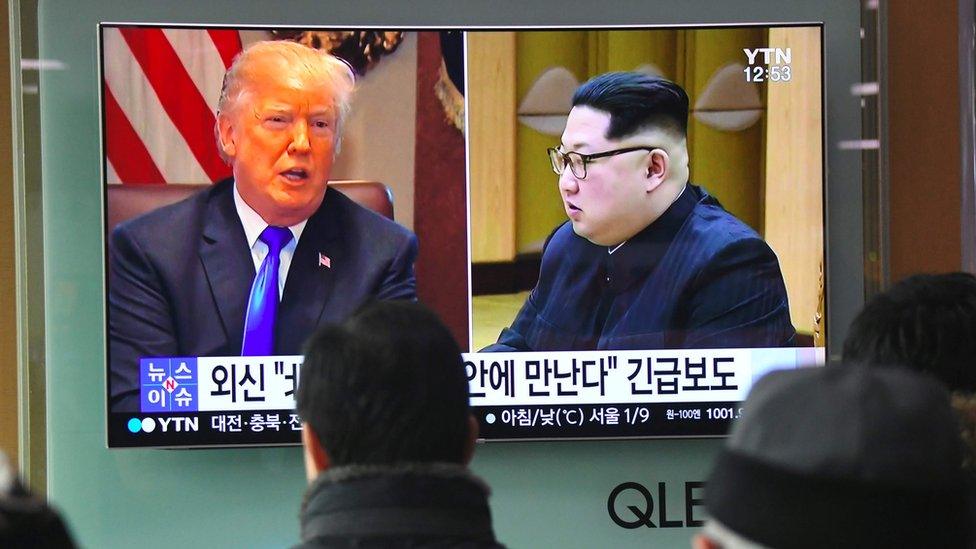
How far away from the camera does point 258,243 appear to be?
2957 mm

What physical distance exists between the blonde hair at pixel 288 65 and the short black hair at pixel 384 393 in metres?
1.75

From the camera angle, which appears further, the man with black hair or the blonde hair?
the blonde hair

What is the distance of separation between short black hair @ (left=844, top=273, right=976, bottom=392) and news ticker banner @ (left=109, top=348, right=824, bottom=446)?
1.28 metres

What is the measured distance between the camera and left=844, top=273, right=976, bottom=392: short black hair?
1.66 m

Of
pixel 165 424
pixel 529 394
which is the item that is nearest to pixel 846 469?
pixel 529 394

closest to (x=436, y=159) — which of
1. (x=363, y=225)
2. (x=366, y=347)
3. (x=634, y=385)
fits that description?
(x=363, y=225)

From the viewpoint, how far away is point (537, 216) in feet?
9.87

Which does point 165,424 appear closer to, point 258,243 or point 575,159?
point 258,243

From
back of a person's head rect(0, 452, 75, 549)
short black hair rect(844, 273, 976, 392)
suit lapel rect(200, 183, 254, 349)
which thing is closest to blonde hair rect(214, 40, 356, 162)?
suit lapel rect(200, 183, 254, 349)

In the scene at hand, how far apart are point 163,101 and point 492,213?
0.89 m

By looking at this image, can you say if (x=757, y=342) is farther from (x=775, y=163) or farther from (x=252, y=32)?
(x=252, y=32)

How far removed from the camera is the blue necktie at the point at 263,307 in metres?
2.93

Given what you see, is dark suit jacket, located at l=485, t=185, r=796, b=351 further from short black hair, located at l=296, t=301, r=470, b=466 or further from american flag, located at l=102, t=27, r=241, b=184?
short black hair, located at l=296, t=301, r=470, b=466

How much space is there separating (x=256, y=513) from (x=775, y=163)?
166cm
